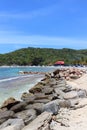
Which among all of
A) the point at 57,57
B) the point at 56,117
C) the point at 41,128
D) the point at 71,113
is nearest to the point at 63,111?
the point at 71,113

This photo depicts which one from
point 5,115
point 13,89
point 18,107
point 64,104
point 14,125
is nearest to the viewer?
point 14,125

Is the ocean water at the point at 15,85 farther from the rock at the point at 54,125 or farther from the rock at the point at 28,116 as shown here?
the rock at the point at 54,125

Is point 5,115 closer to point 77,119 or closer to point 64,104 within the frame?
point 77,119

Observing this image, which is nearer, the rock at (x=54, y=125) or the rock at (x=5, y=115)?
the rock at (x=54, y=125)

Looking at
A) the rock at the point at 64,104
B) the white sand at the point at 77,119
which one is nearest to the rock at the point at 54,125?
the white sand at the point at 77,119

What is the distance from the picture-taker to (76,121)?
9.17 metres

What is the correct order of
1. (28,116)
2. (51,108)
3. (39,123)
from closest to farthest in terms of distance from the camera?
(39,123), (28,116), (51,108)

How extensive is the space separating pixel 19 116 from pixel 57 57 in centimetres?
18032

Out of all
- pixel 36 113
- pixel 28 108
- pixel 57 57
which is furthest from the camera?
pixel 57 57

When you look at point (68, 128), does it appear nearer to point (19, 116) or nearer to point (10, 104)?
point (19, 116)

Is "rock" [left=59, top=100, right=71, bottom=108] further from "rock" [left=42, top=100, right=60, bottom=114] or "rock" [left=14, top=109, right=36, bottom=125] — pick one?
"rock" [left=14, top=109, right=36, bottom=125]

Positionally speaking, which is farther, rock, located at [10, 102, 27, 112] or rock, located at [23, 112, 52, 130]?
rock, located at [10, 102, 27, 112]

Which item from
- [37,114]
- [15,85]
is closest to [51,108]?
[37,114]

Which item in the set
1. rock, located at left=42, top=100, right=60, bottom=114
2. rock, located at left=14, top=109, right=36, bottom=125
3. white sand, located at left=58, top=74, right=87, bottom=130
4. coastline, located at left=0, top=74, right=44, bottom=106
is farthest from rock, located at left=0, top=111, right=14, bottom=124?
coastline, located at left=0, top=74, right=44, bottom=106
